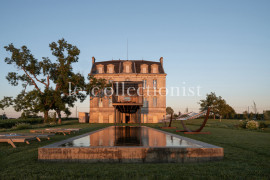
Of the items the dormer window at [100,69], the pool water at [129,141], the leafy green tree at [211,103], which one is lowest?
the pool water at [129,141]

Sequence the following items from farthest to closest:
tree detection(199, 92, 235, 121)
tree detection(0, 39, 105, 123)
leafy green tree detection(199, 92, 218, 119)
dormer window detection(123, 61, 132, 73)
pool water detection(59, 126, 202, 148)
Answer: leafy green tree detection(199, 92, 218, 119)
tree detection(199, 92, 235, 121)
dormer window detection(123, 61, 132, 73)
tree detection(0, 39, 105, 123)
pool water detection(59, 126, 202, 148)

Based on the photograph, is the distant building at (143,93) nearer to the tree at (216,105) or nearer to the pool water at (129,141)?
the tree at (216,105)

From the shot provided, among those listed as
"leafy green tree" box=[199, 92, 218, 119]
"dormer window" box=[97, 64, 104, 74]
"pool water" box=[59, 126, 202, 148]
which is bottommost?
"pool water" box=[59, 126, 202, 148]

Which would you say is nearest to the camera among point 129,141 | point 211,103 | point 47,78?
point 129,141

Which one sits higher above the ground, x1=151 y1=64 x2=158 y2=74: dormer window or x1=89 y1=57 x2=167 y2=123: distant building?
x1=151 y1=64 x2=158 y2=74: dormer window

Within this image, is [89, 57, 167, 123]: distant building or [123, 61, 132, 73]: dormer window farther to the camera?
[123, 61, 132, 73]: dormer window

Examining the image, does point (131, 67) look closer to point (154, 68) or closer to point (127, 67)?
point (127, 67)

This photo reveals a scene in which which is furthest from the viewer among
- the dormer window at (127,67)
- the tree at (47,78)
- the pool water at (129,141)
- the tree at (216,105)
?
the tree at (216,105)

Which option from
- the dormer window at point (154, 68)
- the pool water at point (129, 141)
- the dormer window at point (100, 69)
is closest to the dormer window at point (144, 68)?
the dormer window at point (154, 68)

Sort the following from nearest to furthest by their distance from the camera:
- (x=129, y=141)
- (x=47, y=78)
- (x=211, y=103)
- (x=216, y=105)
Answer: (x=129, y=141) < (x=47, y=78) < (x=216, y=105) < (x=211, y=103)

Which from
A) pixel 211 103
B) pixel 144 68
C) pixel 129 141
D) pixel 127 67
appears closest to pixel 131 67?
pixel 127 67

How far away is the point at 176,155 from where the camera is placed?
156 inches

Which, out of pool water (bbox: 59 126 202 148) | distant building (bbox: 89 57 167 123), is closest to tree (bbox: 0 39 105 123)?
distant building (bbox: 89 57 167 123)

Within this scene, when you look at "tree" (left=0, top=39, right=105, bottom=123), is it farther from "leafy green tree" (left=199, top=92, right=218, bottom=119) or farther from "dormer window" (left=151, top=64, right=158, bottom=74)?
"leafy green tree" (left=199, top=92, right=218, bottom=119)
